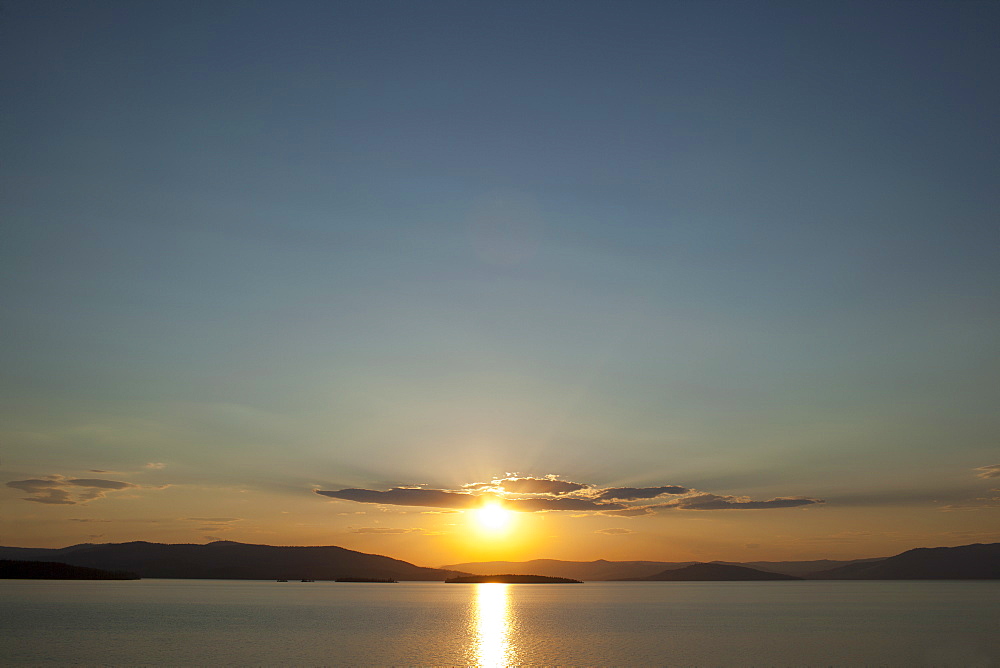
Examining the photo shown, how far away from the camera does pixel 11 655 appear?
5662cm

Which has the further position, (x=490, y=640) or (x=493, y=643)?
(x=490, y=640)

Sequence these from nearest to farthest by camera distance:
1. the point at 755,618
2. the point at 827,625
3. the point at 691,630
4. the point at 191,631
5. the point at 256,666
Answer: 1. the point at 256,666
2. the point at 191,631
3. the point at 691,630
4. the point at 827,625
5. the point at 755,618

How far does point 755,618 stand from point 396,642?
214ft

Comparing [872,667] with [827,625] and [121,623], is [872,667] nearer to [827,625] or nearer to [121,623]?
[827,625]

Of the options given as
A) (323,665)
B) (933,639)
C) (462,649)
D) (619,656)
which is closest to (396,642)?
(462,649)

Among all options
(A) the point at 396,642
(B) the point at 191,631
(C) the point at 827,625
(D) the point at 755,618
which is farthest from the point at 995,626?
(B) the point at 191,631

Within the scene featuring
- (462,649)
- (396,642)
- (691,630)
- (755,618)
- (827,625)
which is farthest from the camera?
(755,618)

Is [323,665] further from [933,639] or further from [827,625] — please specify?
[827,625]

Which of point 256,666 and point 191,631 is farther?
point 191,631

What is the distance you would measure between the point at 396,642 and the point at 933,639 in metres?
55.6

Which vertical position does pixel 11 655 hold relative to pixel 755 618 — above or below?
above

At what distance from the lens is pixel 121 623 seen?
90938 mm

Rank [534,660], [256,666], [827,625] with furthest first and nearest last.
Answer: [827,625] → [534,660] → [256,666]

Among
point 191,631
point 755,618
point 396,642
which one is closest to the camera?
point 396,642
